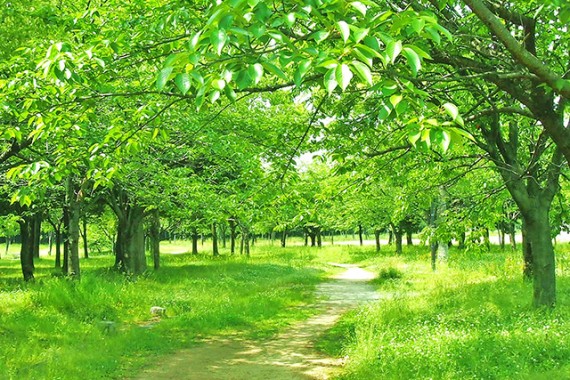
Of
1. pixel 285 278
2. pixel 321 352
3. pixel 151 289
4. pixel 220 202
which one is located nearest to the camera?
pixel 321 352

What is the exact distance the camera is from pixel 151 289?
18.1 m

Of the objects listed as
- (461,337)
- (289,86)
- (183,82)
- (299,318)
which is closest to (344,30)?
(183,82)

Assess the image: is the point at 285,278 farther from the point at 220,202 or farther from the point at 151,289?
the point at 220,202

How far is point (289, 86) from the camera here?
5.69m

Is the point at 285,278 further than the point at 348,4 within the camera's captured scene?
Yes

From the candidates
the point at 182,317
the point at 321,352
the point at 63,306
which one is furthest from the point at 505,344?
the point at 63,306

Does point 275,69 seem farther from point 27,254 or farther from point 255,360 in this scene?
point 27,254

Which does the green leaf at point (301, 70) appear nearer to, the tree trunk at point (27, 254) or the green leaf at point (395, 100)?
the green leaf at point (395, 100)

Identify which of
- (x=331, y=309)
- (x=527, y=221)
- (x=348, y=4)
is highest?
(x=348, y=4)

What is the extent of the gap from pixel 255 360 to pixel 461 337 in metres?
4.07

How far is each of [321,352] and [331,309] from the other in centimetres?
585

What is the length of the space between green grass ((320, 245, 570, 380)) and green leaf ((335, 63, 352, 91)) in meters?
5.59

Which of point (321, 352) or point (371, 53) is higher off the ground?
point (371, 53)

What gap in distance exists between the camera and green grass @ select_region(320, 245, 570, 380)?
6.86 meters
